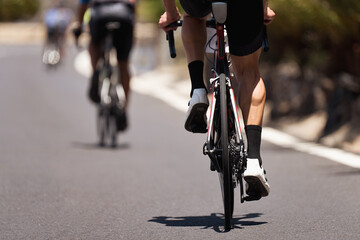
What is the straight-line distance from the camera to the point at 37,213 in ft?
21.1

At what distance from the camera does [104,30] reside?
1062 cm

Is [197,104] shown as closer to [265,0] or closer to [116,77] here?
[265,0]

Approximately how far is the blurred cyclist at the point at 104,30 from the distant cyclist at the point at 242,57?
444 centimetres

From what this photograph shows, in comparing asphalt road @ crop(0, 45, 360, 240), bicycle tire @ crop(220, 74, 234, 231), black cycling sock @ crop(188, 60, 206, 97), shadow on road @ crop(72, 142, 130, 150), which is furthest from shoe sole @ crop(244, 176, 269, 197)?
shadow on road @ crop(72, 142, 130, 150)

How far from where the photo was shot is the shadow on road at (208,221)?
5.93 meters

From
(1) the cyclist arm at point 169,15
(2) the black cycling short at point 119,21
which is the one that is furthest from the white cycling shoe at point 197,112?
(2) the black cycling short at point 119,21

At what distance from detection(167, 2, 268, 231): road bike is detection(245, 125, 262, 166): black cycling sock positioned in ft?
0.20

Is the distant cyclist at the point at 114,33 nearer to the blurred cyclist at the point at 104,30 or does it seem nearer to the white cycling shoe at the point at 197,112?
the blurred cyclist at the point at 104,30

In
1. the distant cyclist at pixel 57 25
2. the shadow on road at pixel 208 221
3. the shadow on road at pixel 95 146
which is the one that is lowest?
the shadow on road at pixel 95 146

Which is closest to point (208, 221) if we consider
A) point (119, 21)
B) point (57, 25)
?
point (119, 21)

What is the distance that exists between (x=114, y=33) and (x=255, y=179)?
527cm

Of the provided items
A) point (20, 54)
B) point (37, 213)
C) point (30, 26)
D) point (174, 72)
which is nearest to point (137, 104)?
point (174, 72)

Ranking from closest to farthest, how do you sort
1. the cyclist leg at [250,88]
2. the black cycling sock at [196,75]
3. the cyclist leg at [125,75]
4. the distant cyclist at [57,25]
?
Answer: the cyclist leg at [250,88] < the black cycling sock at [196,75] < the cyclist leg at [125,75] < the distant cyclist at [57,25]

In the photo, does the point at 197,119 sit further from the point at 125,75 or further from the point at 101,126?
the point at 101,126
